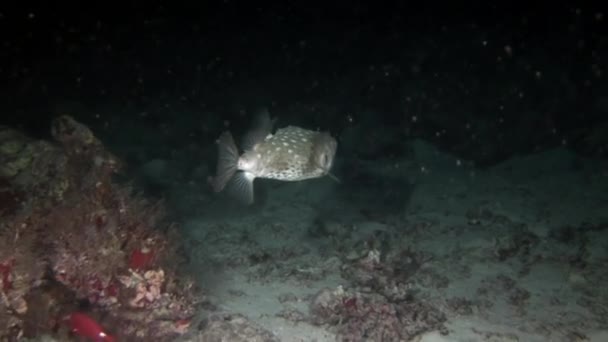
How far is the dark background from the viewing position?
14.1 m

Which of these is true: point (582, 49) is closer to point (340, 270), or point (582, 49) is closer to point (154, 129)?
point (340, 270)

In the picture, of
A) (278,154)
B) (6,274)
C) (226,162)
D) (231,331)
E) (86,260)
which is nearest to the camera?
(6,274)

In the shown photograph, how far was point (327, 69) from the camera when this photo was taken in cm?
1702

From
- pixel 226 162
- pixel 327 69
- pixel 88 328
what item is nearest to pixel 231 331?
pixel 88 328

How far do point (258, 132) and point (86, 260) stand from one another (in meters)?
2.24

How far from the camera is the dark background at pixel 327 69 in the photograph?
46.3 ft

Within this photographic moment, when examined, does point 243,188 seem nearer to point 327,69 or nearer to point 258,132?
point 258,132

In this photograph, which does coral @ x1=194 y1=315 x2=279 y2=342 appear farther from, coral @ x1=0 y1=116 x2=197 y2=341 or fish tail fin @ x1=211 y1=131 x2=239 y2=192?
fish tail fin @ x1=211 y1=131 x2=239 y2=192

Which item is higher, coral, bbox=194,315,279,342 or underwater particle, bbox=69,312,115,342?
underwater particle, bbox=69,312,115,342

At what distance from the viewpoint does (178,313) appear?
4.70m

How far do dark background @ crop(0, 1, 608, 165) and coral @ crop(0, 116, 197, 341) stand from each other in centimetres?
878

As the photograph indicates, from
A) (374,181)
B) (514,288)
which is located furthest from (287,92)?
(514,288)

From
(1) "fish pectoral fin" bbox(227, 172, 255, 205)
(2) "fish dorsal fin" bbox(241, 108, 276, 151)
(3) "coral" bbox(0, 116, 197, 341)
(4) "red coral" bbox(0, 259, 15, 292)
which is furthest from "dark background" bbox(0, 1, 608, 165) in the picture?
(4) "red coral" bbox(0, 259, 15, 292)

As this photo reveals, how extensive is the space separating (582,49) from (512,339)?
13.6m
